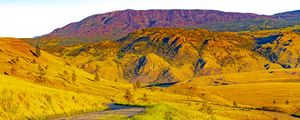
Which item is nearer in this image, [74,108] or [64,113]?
[64,113]

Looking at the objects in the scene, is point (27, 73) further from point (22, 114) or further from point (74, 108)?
point (22, 114)

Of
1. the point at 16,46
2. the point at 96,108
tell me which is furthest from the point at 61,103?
the point at 16,46

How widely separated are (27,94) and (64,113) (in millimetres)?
4112

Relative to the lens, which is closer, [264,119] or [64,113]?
[64,113]

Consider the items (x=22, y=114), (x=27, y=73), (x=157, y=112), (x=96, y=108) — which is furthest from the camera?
(x=27, y=73)

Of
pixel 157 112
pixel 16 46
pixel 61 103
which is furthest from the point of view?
pixel 16 46

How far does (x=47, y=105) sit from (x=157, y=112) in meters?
15.4

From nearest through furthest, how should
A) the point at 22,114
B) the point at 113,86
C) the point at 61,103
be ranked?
the point at 22,114
the point at 61,103
the point at 113,86

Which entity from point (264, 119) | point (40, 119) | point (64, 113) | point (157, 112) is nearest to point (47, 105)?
point (64, 113)

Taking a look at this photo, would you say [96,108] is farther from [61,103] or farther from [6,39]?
[6,39]

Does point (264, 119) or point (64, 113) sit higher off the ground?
point (64, 113)

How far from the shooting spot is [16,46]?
147 m

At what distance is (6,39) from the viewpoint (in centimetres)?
14838

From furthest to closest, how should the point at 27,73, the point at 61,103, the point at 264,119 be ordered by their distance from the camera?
the point at 27,73 → the point at 264,119 → the point at 61,103
